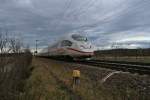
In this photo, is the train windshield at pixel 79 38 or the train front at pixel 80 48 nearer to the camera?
the train front at pixel 80 48

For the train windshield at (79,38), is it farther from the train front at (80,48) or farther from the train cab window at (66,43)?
the train cab window at (66,43)

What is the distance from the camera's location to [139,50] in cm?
6419

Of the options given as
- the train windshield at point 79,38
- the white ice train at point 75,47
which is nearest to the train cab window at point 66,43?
the white ice train at point 75,47

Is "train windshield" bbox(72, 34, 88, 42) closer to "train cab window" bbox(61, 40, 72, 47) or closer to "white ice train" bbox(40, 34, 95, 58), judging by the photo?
"white ice train" bbox(40, 34, 95, 58)

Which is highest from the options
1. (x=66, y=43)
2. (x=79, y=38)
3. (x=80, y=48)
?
(x=79, y=38)

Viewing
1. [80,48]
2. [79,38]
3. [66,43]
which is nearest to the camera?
[80,48]

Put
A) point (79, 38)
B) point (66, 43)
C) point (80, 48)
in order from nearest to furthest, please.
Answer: point (80, 48) < point (66, 43) < point (79, 38)

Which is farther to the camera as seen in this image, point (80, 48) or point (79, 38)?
point (79, 38)

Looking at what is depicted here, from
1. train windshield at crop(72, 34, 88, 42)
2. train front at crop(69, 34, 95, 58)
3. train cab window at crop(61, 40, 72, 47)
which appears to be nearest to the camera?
train front at crop(69, 34, 95, 58)

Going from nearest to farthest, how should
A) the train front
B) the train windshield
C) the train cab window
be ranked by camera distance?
the train front, the train cab window, the train windshield

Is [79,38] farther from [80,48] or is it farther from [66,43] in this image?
[80,48]

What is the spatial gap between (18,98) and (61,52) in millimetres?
27788

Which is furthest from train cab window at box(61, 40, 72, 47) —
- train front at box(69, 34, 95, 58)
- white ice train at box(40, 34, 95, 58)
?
train front at box(69, 34, 95, 58)

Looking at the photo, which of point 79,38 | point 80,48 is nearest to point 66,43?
point 79,38
